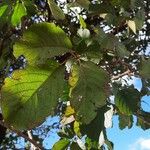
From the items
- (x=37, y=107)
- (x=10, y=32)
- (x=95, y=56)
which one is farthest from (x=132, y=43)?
(x=37, y=107)

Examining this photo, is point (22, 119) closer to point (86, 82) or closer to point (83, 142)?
point (86, 82)

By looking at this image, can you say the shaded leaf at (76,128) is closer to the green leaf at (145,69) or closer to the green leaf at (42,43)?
the green leaf at (145,69)

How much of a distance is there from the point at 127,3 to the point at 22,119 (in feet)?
2.10

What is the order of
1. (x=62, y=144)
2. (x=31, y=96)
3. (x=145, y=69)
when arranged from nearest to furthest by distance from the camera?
(x=31, y=96) < (x=145, y=69) < (x=62, y=144)

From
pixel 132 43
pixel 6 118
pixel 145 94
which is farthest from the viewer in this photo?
pixel 132 43

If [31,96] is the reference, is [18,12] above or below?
above

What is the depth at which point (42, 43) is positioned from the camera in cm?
84

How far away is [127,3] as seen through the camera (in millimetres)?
1328

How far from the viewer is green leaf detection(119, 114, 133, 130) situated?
4.52 ft

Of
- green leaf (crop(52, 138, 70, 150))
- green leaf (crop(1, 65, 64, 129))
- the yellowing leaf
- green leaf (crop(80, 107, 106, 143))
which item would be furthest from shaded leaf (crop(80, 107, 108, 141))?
green leaf (crop(1, 65, 64, 129))

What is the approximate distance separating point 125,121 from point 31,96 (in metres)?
0.62

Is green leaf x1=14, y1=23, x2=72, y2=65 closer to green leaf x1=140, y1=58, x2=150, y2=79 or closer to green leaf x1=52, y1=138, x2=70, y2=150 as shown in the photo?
green leaf x1=140, y1=58, x2=150, y2=79

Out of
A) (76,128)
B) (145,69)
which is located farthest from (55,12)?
(76,128)

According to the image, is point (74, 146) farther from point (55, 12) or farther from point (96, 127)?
point (55, 12)
